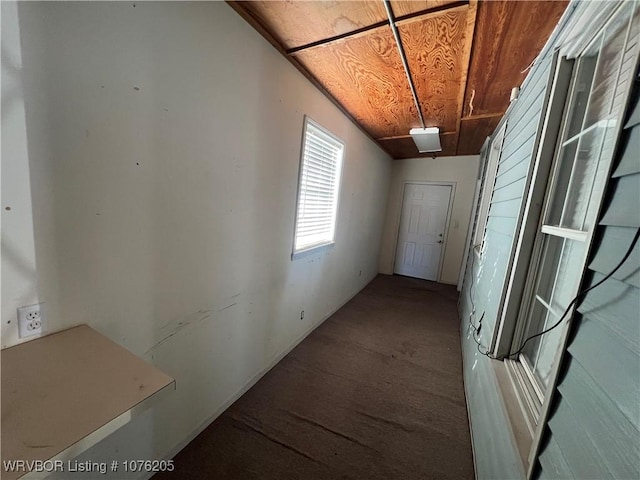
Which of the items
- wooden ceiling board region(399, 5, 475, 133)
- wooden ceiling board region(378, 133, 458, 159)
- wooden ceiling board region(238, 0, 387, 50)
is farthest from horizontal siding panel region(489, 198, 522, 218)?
wooden ceiling board region(378, 133, 458, 159)

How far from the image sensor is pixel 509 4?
49.2 inches

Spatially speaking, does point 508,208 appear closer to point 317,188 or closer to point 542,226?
point 542,226

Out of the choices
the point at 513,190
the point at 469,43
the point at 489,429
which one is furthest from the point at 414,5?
the point at 489,429

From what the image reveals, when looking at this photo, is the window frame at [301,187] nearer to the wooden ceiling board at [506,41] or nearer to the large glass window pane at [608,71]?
the wooden ceiling board at [506,41]

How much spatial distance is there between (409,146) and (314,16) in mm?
3227

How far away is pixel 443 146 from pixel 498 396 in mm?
3869

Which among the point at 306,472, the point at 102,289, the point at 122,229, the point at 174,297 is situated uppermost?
the point at 122,229

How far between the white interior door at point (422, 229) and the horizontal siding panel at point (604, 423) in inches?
190

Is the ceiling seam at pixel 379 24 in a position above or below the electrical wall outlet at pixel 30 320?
above

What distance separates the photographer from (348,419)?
5.72ft

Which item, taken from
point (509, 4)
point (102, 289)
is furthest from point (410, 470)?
point (509, 4)

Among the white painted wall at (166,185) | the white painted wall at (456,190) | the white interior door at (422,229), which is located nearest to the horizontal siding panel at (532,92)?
the white painted wall at (166,185)

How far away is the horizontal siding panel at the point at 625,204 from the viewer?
0.58 m

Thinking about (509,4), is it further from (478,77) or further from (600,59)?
(478,77)
